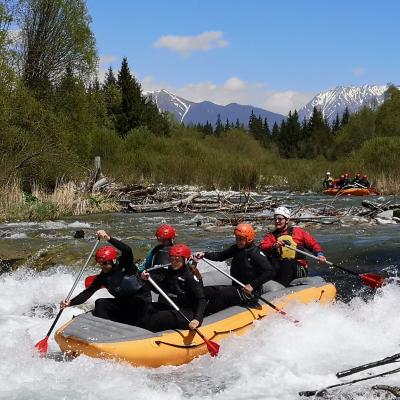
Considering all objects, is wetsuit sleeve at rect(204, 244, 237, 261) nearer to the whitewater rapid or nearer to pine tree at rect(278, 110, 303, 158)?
the whitewater rapid

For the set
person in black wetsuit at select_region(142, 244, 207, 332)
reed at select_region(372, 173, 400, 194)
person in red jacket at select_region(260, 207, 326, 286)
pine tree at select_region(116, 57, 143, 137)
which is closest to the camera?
person in black wetsuit at select_region(142, 244, 207, 332)

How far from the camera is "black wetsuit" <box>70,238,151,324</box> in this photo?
6.73 meters

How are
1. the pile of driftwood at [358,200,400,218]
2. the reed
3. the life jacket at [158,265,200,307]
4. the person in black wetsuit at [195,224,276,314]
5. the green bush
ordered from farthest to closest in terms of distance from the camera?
the green bush
the reed
the pile of driftwood at [358,200,400,218]
the person in black wetsuit at [195,224,276,314]
the life jacket at [158,265,200,307]

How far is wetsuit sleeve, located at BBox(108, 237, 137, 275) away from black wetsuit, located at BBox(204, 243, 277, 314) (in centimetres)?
108

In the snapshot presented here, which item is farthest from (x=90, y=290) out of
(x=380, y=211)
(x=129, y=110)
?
(x=129, y=110)

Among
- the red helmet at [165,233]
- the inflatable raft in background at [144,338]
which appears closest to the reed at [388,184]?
the red helmet at [165,233]

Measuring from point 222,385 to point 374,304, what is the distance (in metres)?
3.43

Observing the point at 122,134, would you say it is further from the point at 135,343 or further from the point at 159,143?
Answer: the point at 135,343

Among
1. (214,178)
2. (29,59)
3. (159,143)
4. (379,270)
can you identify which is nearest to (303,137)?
(159,143)

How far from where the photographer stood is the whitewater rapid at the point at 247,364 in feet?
18.3

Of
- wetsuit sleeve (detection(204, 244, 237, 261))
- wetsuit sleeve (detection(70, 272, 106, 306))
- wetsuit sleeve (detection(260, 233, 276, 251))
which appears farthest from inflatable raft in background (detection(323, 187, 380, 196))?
wetsuit sleeve (detection(70, 272, 106, 306))

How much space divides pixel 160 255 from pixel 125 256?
3.51ft

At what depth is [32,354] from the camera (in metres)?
6.45

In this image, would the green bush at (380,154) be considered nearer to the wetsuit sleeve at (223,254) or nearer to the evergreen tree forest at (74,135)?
the evergreen tree forest at (74,135)
